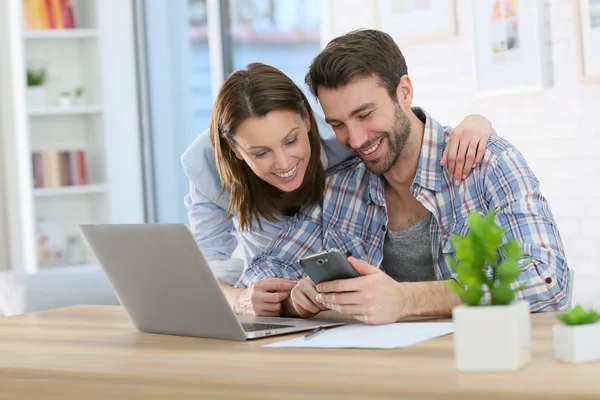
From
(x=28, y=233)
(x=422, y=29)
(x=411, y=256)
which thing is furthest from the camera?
(x=28, y=233)

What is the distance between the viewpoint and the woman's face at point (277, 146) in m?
2.06

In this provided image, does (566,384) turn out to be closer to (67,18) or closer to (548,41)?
(548,41)

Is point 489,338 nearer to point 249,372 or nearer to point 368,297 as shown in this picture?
point 249,372

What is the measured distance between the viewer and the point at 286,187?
2168 millimetres

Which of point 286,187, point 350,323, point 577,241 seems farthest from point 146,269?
point 577,241

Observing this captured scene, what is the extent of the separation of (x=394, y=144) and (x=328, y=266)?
61 centimetres

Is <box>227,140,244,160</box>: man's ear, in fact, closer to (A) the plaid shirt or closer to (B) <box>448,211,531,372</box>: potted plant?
(A) the plaid shirt

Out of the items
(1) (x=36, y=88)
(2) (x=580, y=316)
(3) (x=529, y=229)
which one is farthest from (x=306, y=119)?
(1) (x=36, y=88)

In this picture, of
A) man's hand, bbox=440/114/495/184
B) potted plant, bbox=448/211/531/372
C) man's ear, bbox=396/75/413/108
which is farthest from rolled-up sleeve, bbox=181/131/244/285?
potted plant, bbox=448/211/531/372

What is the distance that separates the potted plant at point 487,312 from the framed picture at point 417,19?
2.91 meters

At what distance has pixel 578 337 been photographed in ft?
3.58

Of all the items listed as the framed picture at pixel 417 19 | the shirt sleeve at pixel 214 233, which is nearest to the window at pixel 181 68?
the framed picture at pixel 417 19

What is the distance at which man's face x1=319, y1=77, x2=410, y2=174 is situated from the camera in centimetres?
202

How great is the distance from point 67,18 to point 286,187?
3.56 m
